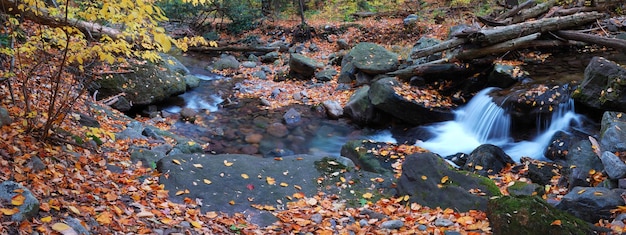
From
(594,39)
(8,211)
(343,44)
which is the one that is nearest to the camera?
(8,211)

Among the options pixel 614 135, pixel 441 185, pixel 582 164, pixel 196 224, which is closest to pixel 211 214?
pixel 196 224

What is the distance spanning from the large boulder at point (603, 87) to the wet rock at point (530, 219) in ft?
15.6

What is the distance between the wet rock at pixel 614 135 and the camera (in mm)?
5616

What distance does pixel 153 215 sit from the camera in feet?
14.0

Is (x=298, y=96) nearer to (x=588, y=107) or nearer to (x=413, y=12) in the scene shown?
(x=588, y=107)

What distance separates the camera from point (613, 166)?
16.5ft

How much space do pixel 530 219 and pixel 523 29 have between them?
8.17 m

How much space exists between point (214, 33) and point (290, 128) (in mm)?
13402

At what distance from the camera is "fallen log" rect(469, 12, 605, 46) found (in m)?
10.4

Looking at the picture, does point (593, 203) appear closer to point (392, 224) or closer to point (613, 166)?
point (613, 166)

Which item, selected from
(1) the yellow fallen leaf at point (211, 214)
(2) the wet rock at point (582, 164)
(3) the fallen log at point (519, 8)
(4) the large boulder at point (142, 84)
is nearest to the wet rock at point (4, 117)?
(1) the yellow fallen leaf at point (211, 214)

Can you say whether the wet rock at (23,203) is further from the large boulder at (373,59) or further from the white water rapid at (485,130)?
the large boulder at (373,59)

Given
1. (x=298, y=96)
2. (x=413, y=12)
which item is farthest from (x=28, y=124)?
(x=413, y=12)

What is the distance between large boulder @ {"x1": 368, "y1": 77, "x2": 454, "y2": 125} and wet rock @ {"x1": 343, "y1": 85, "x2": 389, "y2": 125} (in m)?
0.30
